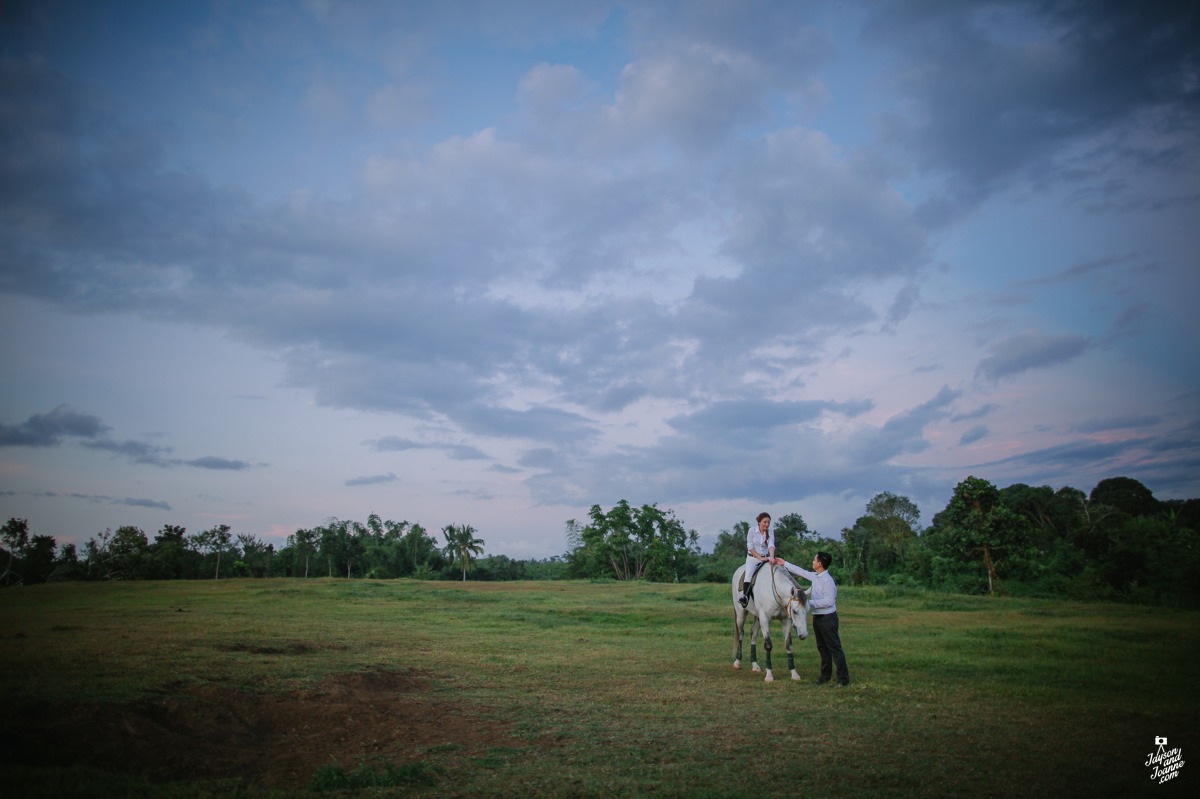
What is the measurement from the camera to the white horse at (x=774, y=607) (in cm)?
1281

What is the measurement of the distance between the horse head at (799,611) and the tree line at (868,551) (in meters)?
29.9

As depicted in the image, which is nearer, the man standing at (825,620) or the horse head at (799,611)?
the man standing at (825,620)

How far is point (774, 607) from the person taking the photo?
44.9 feet

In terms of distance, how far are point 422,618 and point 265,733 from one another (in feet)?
64.6

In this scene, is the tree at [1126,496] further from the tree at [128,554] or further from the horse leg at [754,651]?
the tree at [128,554]

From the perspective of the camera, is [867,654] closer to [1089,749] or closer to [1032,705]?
[1032,705]

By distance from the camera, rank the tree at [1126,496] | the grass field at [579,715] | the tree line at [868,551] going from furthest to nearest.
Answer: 1. the tree at [1126,496]
2. the tree line at [868,551]
3. the grass field at [579,715]

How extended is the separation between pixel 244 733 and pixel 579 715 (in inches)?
190

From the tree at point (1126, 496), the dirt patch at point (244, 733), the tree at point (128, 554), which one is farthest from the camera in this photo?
the tree at point (128, 554)

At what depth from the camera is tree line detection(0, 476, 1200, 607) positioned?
34.5 meters

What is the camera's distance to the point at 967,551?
37438 millimetres

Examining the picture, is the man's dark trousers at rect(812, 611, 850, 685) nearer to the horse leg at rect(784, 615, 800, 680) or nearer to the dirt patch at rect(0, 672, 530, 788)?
the horse leg at rect(784, 615, 800, 680)

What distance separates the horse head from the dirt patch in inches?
265

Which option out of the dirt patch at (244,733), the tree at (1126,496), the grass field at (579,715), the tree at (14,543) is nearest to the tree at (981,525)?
the grass field at (579,715)
